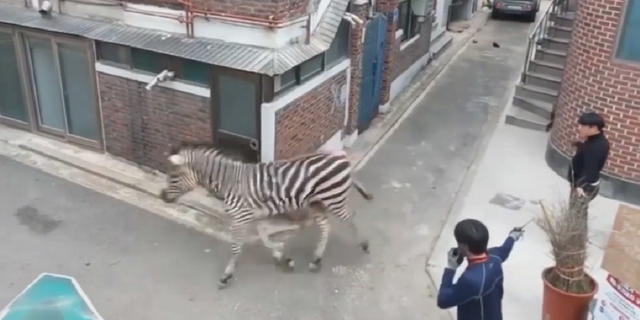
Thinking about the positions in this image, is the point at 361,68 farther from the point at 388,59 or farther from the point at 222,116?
the point at 222,116

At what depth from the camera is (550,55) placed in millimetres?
11352

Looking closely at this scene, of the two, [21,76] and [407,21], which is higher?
[407,21]

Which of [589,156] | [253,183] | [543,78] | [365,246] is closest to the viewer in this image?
[589,156]

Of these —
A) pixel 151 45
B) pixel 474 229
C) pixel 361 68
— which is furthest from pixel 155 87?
pixel 474 229

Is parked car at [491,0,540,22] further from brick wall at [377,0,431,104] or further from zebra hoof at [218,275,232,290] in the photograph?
zebra hoof at [218,275,232,290]

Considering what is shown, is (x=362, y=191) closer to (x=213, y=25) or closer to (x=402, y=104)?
(x=213, y=25)

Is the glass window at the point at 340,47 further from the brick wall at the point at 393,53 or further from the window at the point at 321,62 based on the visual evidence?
the brick wall at the point at 393,53

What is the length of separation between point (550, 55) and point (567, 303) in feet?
24.3

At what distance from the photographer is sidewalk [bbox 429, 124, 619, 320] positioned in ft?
20.8

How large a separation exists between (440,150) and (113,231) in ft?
17.8

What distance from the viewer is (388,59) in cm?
1116

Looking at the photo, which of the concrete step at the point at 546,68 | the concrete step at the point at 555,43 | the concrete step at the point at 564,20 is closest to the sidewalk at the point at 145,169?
the concrete step at the point at 546,68

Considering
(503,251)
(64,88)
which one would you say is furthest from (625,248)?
(64,88)

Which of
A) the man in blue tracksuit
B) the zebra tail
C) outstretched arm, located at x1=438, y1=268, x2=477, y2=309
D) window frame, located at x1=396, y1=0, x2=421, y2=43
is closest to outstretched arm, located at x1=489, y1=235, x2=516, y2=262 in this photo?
the man in blue tracksuit
